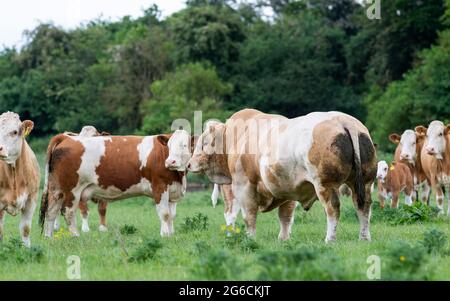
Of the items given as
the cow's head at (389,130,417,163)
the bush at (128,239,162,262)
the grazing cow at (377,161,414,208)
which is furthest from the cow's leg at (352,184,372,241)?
the cow's head at (389,130,417,163)

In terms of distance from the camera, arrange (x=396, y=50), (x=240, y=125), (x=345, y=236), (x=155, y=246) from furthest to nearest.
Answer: (x=396, y=50) < (x=240, y=125) < (x=345, y=236) < (x=155, y=246)

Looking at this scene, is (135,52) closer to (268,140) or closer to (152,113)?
(152,113)

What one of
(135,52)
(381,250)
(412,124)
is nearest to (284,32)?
(135,52)

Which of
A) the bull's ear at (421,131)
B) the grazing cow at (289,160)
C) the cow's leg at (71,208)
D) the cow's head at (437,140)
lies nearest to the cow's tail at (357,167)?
the grazing cow at (289,160)

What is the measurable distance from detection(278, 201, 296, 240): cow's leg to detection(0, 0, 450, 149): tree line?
99.4 ft

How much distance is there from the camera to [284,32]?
193 ft

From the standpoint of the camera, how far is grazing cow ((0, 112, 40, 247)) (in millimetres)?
11945

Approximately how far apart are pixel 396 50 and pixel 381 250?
41.6m

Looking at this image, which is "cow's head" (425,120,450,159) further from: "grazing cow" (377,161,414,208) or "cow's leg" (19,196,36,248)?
"cow's leg" (19,196,36,248)

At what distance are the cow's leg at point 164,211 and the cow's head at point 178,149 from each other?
1.67ft

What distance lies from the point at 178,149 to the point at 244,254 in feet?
15.6

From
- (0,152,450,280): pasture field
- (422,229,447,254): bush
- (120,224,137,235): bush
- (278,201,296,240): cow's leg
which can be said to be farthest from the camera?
(120,224,137,235): bush

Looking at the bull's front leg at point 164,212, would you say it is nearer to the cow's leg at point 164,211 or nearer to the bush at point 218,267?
the cow's leg at point 164,211

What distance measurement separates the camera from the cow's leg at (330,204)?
446 inches
